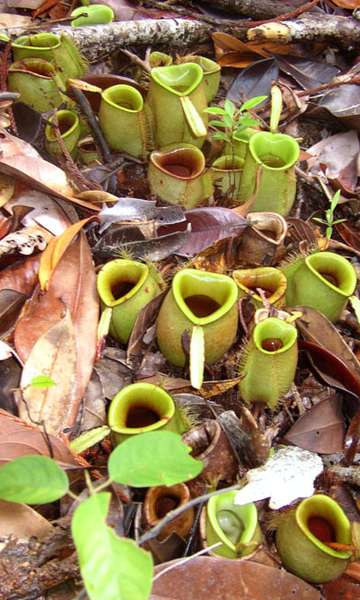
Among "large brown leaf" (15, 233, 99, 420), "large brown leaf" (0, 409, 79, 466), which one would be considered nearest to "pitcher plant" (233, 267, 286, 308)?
"large brown leaf" (15, 233, 99, 420)

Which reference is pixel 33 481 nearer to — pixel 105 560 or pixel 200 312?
pixel 105 560

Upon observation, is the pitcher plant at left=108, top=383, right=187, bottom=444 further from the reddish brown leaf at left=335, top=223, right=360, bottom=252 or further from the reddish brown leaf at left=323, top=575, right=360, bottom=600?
the reddish brown leaf at left=335, top=223, right=360, bottom=252

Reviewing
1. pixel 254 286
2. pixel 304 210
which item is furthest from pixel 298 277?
pixel 304 210

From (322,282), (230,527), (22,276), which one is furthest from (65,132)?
(230,527)

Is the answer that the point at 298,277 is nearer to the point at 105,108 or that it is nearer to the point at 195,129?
the point at 195,129

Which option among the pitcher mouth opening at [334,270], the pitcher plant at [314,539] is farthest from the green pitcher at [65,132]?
the pitcher plant at [314,539]

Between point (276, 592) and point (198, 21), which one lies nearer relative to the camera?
point (276, 592)

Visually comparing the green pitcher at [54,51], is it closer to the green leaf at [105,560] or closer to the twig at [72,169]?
the twig at [72,169]
